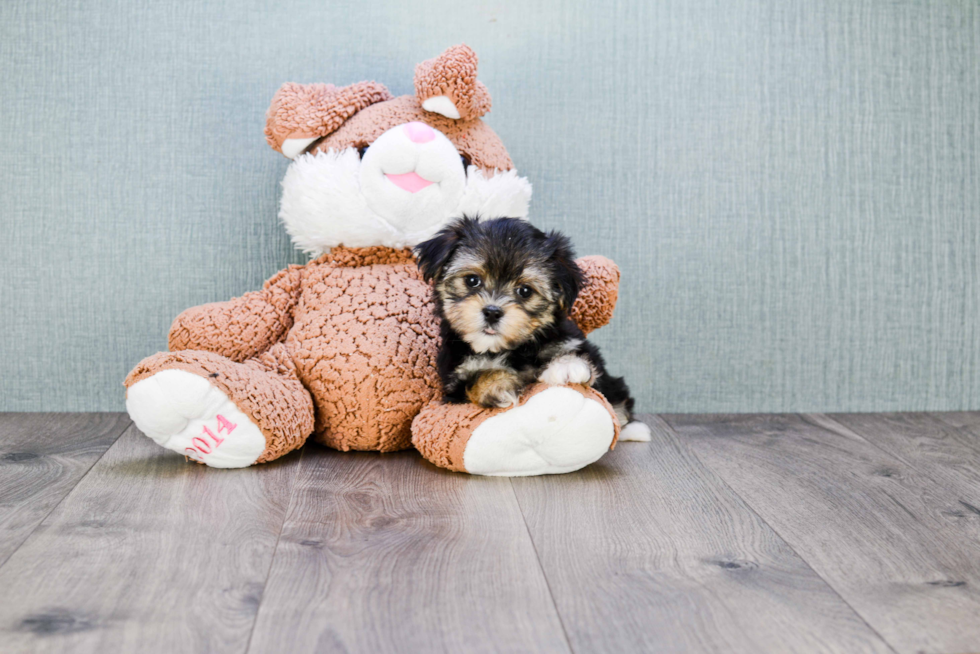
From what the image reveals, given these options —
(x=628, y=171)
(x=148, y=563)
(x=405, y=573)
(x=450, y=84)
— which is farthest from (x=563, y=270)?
(x=148, y=563)

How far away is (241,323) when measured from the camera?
6.73 ft

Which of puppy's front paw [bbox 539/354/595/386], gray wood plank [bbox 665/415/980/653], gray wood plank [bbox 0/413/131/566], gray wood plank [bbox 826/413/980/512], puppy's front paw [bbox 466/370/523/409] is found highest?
puppy's front paw [bbox 539/354/595/386]

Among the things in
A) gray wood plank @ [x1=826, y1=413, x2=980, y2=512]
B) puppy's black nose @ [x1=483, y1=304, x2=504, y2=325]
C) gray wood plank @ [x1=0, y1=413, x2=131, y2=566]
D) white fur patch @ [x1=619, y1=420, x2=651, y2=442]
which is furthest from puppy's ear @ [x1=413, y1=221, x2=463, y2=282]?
gray wood plank @ [x1=826, y1=413, x2=980, y2=512]

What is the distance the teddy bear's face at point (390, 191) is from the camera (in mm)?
1994

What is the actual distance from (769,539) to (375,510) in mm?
761

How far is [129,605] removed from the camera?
1.18 metres

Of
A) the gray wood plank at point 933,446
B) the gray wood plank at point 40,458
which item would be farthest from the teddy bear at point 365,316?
the gray wood plank at point 933,446

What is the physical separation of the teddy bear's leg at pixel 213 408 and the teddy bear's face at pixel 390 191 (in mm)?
441

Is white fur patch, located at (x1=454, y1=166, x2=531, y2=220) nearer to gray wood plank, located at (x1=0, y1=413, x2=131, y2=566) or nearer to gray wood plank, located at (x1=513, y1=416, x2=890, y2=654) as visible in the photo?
gray wood plank, located at (x1=513, y1=416, x2=890, y2=654)

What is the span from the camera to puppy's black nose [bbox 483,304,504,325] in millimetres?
1657

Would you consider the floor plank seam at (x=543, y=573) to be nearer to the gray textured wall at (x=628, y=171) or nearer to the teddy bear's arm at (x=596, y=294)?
the teddy bear's arm at (x=596, y=294)

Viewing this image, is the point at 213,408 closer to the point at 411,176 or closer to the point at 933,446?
the point at 411,176

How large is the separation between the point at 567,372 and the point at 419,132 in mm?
721

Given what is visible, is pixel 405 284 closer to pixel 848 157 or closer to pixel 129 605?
pixel 129 605
